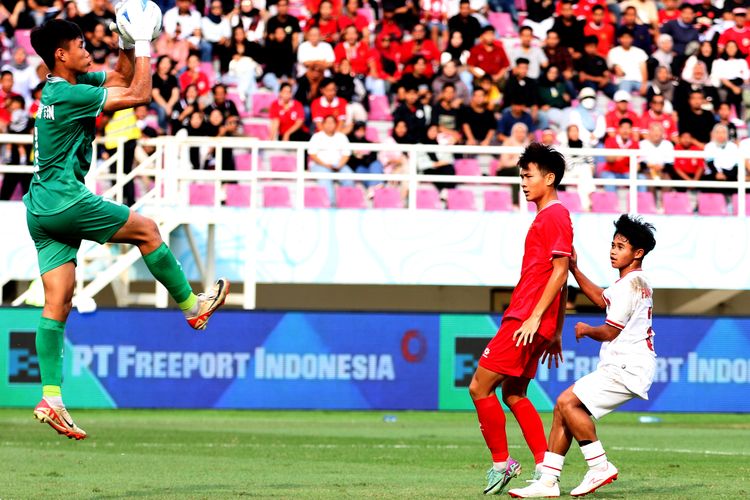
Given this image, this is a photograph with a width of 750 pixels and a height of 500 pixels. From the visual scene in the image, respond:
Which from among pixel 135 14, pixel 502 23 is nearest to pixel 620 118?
pixel 502 23

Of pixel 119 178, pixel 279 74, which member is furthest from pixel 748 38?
pixel 119 178

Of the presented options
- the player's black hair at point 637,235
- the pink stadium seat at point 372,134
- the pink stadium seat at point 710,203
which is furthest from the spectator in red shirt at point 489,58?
the player's black hair at point 637,235

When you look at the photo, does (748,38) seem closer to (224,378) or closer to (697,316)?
(697,316)

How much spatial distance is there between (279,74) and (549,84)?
4.44 meters

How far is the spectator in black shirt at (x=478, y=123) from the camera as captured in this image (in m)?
23.1

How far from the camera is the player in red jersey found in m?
8.73

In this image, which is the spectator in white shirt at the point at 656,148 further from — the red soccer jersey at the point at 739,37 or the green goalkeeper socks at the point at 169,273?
the green goalkeeper socks at the point at 169,273

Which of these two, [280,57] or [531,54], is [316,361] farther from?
[531,54]

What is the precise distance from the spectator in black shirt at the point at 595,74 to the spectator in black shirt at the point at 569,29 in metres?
0.35

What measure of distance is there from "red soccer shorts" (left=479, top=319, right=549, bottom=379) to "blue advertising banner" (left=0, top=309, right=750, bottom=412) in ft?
34.9

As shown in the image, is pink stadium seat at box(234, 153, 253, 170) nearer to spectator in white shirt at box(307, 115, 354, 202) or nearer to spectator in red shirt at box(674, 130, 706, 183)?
spectator in white shirt at box(307, 115, 354, 202)

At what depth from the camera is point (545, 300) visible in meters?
8.70

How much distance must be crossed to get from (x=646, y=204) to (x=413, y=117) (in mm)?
3898

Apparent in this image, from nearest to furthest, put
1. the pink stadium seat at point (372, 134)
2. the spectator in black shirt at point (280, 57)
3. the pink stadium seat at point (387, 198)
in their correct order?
the pink stadium seat at point (387, 198) < the pink stadium seat at point (372, 134) < the spectator in black shirt at point (280, 57)
